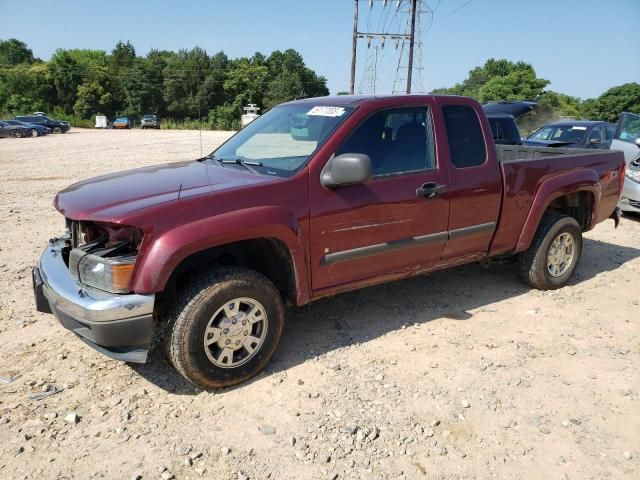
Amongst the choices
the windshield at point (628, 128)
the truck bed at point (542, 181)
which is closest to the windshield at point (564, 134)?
the windshield at point (628, 128)

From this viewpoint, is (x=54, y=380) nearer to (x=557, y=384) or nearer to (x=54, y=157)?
(x=557, y=384)

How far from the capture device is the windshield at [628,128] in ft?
30.2

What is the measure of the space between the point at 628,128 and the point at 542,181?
20.1 feet

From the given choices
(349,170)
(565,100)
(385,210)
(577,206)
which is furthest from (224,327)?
(565,100)

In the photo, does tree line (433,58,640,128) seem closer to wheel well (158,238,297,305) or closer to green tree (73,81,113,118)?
wheel well (158,238,297,305)

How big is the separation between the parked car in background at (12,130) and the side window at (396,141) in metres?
37.6

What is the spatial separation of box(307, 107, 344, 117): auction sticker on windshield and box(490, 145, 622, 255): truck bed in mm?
1601

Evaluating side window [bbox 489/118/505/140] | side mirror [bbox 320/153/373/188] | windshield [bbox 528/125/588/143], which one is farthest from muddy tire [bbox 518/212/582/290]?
windshield [bbox 528/125/588/143]

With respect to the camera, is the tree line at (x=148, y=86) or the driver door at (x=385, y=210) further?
the tree line at (x=148, y=86)

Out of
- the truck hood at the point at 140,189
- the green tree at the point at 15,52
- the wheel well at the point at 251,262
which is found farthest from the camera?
the green tree at the point at 15,52

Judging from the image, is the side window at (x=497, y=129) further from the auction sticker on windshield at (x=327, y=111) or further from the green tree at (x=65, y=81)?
the green tree at (x=65, y=81)

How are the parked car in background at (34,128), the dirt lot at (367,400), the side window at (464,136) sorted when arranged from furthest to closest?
the parked car in background at (34,128) < the side window at (464,136) < the dirt lot at (367,400)

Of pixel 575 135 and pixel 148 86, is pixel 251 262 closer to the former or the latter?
pixel 575 135

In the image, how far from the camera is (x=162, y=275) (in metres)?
2.84
